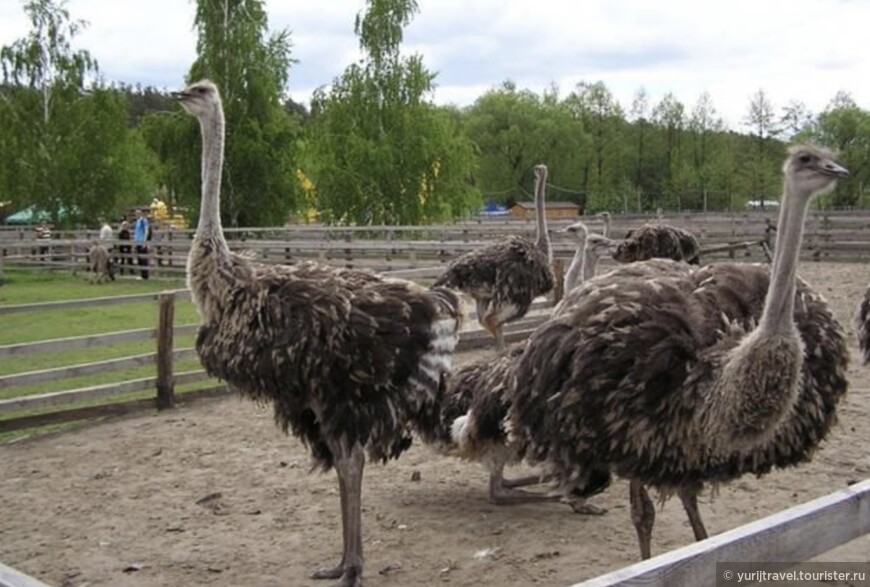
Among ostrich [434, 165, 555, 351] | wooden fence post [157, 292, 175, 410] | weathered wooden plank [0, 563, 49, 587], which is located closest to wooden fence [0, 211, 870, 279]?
ostrich [434, 165, 555, 351]

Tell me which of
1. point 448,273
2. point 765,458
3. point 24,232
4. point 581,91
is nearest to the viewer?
point 765,458

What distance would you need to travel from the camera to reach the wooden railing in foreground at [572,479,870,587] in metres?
2.10

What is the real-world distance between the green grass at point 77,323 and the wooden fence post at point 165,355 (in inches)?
19.7

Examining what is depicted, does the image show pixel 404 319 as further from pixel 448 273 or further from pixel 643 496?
pixel 448 273

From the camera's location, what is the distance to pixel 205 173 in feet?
16.9

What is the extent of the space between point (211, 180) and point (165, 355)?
3.29 metres

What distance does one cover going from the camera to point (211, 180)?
509 cm

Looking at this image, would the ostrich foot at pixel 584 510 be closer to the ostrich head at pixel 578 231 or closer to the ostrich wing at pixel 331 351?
the ostrich wing at pixel 331 351

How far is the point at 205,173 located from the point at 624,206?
156 feet

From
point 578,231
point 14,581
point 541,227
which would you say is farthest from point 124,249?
point 14,581

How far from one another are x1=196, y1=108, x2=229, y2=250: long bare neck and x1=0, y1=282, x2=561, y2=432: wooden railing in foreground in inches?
111

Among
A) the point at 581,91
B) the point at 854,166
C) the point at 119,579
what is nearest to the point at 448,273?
the point at 119,579

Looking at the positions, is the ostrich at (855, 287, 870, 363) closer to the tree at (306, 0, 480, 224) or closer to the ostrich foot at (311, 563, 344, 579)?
the ostrich foot at (311, 563, 344, 579)

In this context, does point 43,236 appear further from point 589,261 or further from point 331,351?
point 331,351
